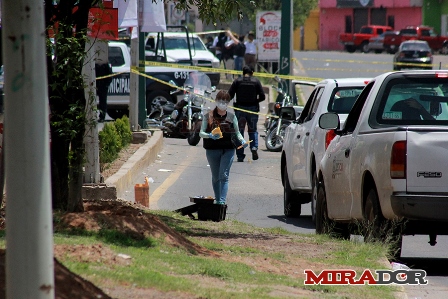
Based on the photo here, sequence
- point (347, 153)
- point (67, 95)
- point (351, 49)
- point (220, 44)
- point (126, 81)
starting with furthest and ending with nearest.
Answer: point (351, 49) → point (220, 44) → point (126, 81) → point (347, 153) → point (67, 95)

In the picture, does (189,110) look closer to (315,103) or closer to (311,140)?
(315,103)

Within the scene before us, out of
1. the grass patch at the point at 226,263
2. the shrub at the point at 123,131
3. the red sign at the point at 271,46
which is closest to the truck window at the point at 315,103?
the grass patch at the point at 226,263

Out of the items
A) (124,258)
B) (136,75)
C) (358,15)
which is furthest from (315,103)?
(358,15)

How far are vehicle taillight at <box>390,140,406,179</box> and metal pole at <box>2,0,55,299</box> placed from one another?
12.3 ft

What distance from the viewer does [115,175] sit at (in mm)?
12844

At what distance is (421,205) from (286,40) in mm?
18682

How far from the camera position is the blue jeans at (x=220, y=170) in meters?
11.4

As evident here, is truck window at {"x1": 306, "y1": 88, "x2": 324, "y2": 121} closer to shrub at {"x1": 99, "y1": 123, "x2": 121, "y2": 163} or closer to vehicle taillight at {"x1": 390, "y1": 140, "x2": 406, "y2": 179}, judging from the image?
shrub at {"x1": 99, "y1": 123, "x2": 121, "y2": 163}

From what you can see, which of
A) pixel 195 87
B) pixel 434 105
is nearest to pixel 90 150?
pixel 434 105

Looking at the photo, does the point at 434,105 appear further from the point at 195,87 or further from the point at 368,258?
the point at 195,87

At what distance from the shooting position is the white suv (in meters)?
10.9

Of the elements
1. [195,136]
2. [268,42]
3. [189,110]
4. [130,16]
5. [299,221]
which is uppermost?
[130,16]

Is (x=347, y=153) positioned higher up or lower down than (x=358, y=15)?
lower down

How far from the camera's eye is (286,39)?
25406mm
